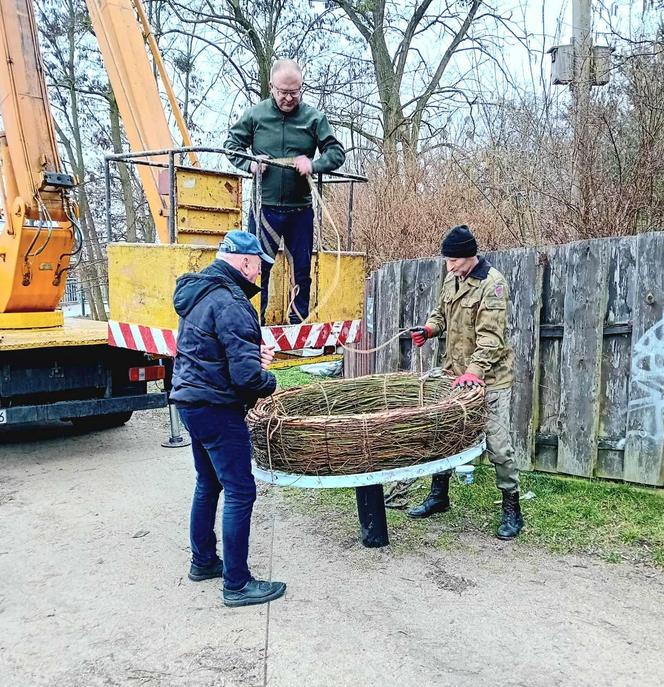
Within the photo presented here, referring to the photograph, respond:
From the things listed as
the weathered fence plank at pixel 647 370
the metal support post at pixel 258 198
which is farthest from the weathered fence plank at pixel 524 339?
the metal support post at pixel 258 198

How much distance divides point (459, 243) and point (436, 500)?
179cm

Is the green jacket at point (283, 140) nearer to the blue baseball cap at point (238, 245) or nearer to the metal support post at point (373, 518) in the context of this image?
the blue baseball cap at point (238, 245)

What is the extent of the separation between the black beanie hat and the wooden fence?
1.14 metres

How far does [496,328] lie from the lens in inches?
161

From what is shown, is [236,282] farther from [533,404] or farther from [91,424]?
[91,424]

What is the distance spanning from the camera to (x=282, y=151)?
16.9 ft

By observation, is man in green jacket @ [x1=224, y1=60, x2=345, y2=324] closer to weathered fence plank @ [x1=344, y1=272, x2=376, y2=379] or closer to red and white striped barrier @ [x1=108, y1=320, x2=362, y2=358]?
red and white striped barrier @ [x1=108, y1=320, x2=362, y2=358]

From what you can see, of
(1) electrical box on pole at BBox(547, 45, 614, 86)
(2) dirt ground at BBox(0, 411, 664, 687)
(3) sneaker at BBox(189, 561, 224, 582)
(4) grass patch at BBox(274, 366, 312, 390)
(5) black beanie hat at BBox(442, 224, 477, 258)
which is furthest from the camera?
(4) grass patch at BBox(274, 366, 312, 390)

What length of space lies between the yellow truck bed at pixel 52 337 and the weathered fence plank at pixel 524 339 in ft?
12.7

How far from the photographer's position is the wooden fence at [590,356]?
4598 millimetres

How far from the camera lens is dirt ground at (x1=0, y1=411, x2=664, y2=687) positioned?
285 cm

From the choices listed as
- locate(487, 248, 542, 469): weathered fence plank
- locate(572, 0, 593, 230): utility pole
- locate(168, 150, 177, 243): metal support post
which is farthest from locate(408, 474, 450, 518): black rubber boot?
locate(572, 0, 593, 230): utility pole

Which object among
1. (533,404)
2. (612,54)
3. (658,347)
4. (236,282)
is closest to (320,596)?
(236,282)

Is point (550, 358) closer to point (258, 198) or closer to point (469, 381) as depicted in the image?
point (469, 381)
